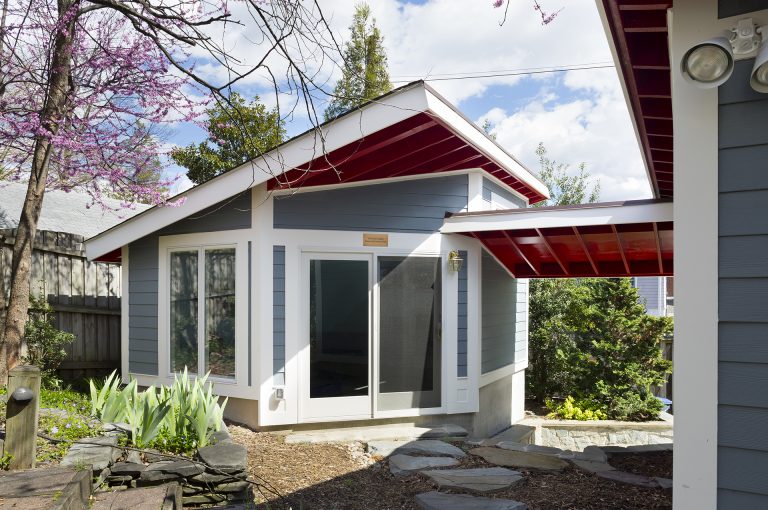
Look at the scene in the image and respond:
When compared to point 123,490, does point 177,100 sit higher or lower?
higher

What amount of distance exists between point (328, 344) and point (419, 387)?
4.02 ft

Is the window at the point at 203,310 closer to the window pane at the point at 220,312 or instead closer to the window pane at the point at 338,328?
the window pane at the point at 220,312

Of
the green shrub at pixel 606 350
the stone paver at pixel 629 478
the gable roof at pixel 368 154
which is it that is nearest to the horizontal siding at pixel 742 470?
the stone paver at pixel 629 478

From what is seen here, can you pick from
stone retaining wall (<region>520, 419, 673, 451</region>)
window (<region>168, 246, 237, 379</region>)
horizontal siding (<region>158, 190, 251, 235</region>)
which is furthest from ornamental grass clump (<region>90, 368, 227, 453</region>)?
stone retaining wall (<region>520, 419, 673, 451</region>)

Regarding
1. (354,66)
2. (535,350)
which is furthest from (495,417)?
(354,66)

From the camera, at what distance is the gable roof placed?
215 inches

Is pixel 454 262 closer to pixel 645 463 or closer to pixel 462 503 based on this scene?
pixel 645 463

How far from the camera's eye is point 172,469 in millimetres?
4066

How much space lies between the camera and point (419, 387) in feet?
22.1

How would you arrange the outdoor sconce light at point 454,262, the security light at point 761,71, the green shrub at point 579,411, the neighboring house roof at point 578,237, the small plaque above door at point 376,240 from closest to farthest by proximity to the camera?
the security light at point 761,71 < the neighboring house roof at point 578,237 < the small plaque above door at point 376,240 < the outdoor sconce light at point 454,262 < the green shrub at point 579,411

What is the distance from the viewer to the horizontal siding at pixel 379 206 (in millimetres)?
6305

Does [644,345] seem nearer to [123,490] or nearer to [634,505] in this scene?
[634,505]

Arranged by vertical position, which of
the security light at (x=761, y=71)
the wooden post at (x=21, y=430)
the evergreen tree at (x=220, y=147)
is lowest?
the wooden post at (x=21, y=430)

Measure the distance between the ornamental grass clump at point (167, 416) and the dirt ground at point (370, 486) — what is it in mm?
586
